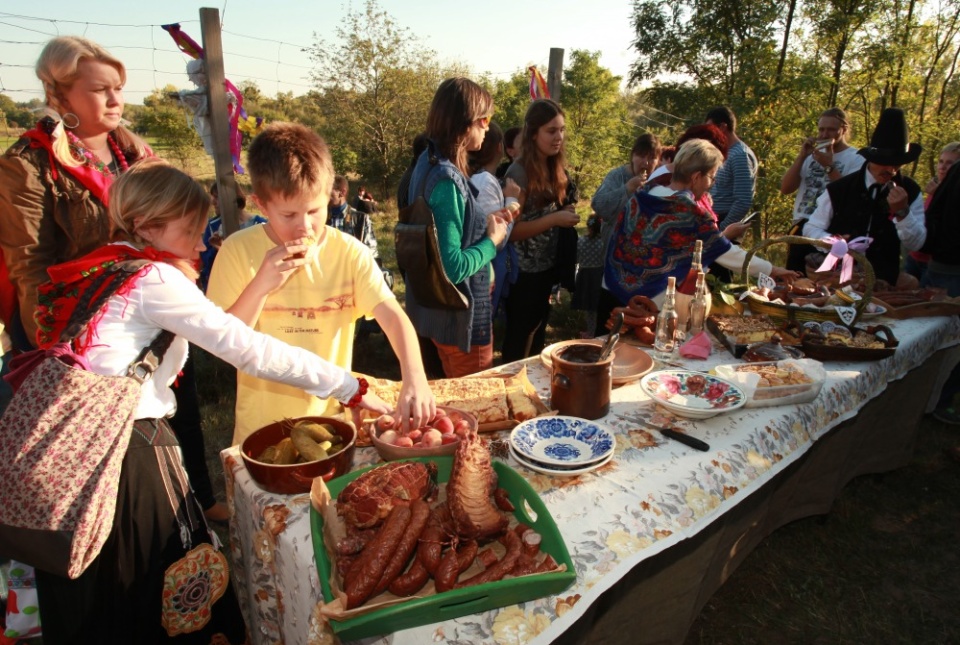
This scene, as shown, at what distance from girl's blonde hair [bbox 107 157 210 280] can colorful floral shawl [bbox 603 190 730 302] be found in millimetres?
2307

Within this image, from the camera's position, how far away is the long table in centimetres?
124

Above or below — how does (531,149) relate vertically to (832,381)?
above

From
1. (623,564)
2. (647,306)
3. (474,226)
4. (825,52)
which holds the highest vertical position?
(825,52)

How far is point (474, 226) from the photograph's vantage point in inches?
106

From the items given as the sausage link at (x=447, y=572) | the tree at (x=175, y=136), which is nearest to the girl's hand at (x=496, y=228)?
the sausage link at (x=447, y=572)

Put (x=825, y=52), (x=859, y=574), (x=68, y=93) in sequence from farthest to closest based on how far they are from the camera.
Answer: (x=825, y=52) → (x=859, y=574) → (x=68, y=93)

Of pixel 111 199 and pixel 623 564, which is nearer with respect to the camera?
pixel 623 564

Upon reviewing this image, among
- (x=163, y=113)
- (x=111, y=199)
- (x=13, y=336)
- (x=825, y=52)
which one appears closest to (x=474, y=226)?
(x=111, y=199)

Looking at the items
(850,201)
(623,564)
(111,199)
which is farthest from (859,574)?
(111,199)

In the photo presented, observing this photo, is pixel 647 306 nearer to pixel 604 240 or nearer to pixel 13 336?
pixel 604 240

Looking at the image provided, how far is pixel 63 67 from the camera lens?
7.30 ft

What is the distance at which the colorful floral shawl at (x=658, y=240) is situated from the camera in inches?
115

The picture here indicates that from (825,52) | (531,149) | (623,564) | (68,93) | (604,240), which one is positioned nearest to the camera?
(623,564)

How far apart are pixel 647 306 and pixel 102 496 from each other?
221cm
